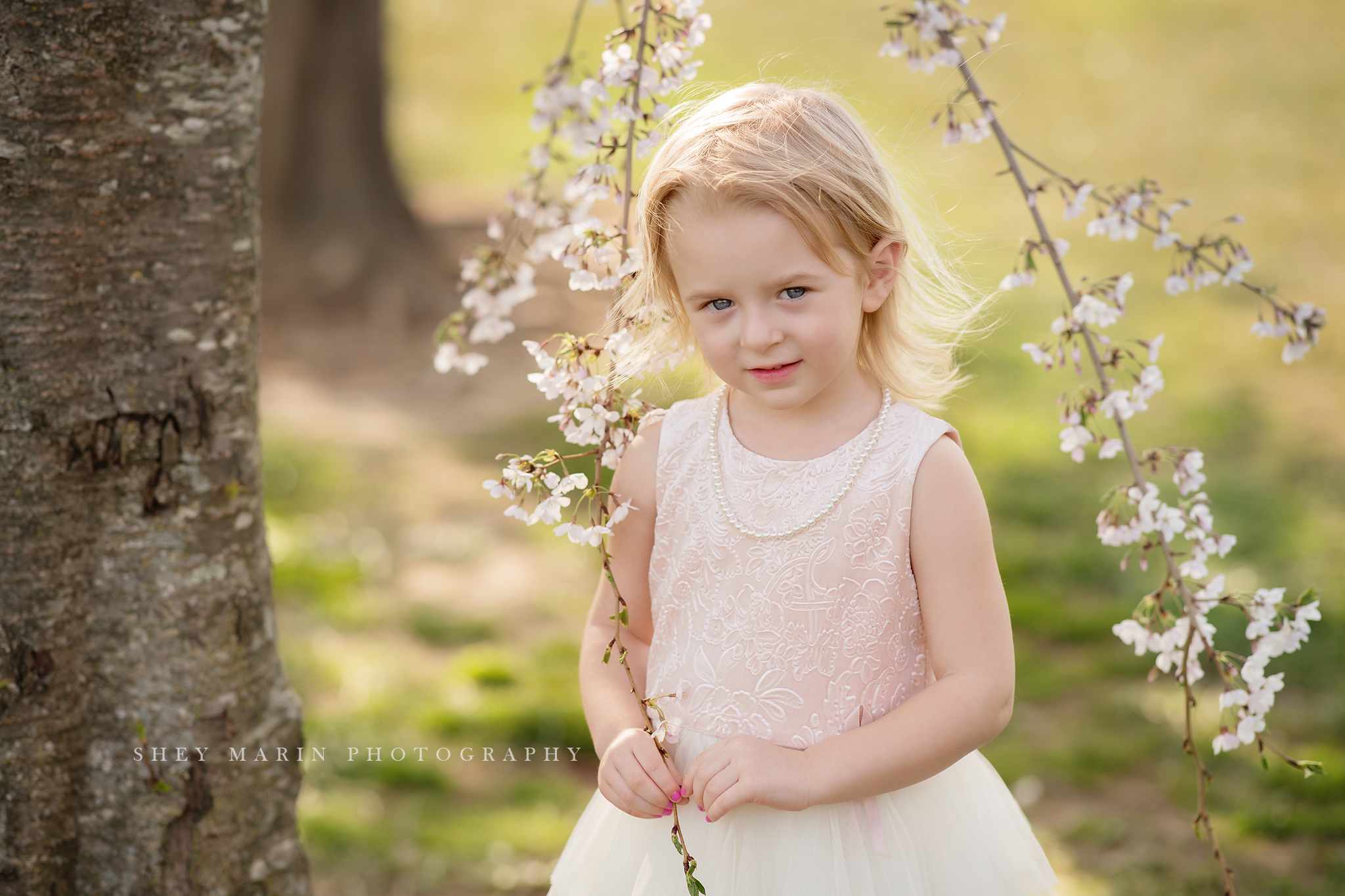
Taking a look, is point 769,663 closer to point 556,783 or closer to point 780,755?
point 780,755

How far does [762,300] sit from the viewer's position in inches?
62.1

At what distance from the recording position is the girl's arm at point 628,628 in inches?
66.4

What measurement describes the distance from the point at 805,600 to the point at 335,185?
614 centimetres

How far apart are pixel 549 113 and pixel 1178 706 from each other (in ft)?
8.77

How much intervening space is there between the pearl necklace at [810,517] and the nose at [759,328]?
0.73 ft

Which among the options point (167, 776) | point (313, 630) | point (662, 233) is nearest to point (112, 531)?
point (167, 776)

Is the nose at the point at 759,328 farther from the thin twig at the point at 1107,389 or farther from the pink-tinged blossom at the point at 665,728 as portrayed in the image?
the pink-tinged blossom at the point at 665,728

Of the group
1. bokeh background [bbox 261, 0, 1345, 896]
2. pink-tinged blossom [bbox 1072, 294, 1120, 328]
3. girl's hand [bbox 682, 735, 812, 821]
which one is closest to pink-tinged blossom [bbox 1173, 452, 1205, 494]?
pink-tinged blossom [bbox 1072, 294, 1120, 328]

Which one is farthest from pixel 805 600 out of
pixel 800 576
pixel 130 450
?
pixel 130 450

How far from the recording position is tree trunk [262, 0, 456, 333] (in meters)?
6.83

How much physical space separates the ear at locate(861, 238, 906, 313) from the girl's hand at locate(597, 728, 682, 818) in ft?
2.29

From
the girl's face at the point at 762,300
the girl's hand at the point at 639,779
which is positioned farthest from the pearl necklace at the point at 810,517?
the girl's hand at the point at 639,779

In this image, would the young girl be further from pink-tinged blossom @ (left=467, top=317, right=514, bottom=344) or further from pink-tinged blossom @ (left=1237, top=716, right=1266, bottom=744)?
pink-tinged blossom @ (left=467, top=317, right=514, bottom=344)

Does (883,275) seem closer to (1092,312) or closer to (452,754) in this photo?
(1092,312)
